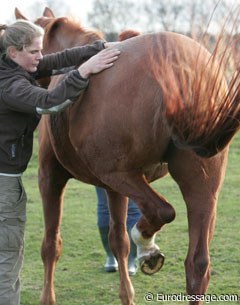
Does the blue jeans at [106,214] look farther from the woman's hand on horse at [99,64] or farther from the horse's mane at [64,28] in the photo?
the woman's hand on horse at [99,64]

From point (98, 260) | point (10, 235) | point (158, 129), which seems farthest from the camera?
point (98, 260)

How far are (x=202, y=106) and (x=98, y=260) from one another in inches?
136

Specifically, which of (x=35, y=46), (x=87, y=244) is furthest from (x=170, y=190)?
(x=35, y=46)

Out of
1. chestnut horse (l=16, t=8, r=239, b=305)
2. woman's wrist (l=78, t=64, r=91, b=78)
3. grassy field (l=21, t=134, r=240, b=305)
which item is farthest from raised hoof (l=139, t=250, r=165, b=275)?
woman's wrist (l=78, t=64, r=91, b=78)

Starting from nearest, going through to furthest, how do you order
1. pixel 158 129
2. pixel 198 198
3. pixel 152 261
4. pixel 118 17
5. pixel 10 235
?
pixel 158 129 < pixel 198 198 < pixel 10 235 < pixel 152 261 < pixel 118 17

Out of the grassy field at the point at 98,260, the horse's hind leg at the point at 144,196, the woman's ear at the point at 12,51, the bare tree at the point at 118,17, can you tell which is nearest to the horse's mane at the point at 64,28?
the bare tree at the point at 118,17

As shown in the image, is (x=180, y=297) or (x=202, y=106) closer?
(x=202, y=106)

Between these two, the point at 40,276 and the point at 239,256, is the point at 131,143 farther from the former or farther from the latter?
the point at 239,256

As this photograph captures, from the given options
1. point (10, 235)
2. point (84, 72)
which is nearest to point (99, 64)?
point (84, 72)

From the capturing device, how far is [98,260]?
641 centimetres

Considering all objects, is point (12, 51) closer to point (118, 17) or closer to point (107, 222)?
point (107, 222)

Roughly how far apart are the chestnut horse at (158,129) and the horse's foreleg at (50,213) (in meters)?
1.00

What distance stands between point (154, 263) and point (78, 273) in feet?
6.21

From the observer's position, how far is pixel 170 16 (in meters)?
3.14
